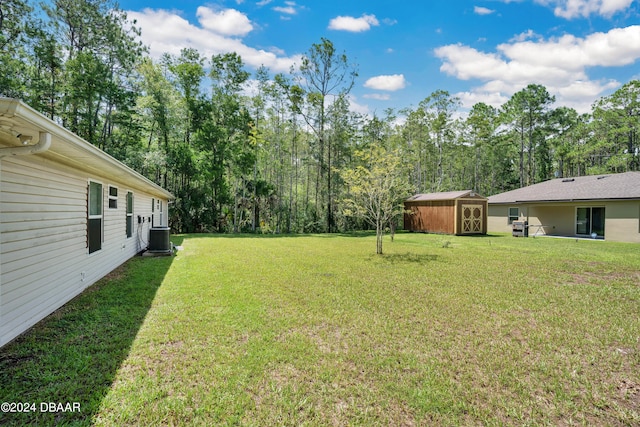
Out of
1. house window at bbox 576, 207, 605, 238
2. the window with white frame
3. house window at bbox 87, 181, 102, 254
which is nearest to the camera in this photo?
house window at bbox 87, 181, 102, 254

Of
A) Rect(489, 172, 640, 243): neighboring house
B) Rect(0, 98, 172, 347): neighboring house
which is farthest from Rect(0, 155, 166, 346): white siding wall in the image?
Rect(489, 172, 640, 243): neighboring house

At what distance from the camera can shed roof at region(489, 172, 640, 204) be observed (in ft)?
42.6

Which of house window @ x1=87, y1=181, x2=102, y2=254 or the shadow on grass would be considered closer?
the shadow on grass

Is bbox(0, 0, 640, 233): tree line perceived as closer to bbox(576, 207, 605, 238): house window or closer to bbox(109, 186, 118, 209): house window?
bbox(109, 186, 118, 209): house window

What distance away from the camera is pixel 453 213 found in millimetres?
16469

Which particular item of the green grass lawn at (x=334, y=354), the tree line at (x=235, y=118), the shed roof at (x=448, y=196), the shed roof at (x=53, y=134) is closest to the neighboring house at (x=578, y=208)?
the shed roof at (x=448, y=196)

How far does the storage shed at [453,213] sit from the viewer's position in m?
16.3

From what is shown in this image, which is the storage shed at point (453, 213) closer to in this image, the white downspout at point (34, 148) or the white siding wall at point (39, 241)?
the white siding wall at point (39, 241)

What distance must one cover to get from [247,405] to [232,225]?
58.2ft

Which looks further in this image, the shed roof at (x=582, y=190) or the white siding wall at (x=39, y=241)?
the shed roof at (x=582, y=190)

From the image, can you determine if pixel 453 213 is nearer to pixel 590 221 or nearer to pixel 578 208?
pixel 578 208

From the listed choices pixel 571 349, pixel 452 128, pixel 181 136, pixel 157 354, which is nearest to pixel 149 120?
pixel 181 136

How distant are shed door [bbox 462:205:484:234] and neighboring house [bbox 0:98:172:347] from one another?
1598cm

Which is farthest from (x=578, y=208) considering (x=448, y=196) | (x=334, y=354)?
(x=334, y=354)
